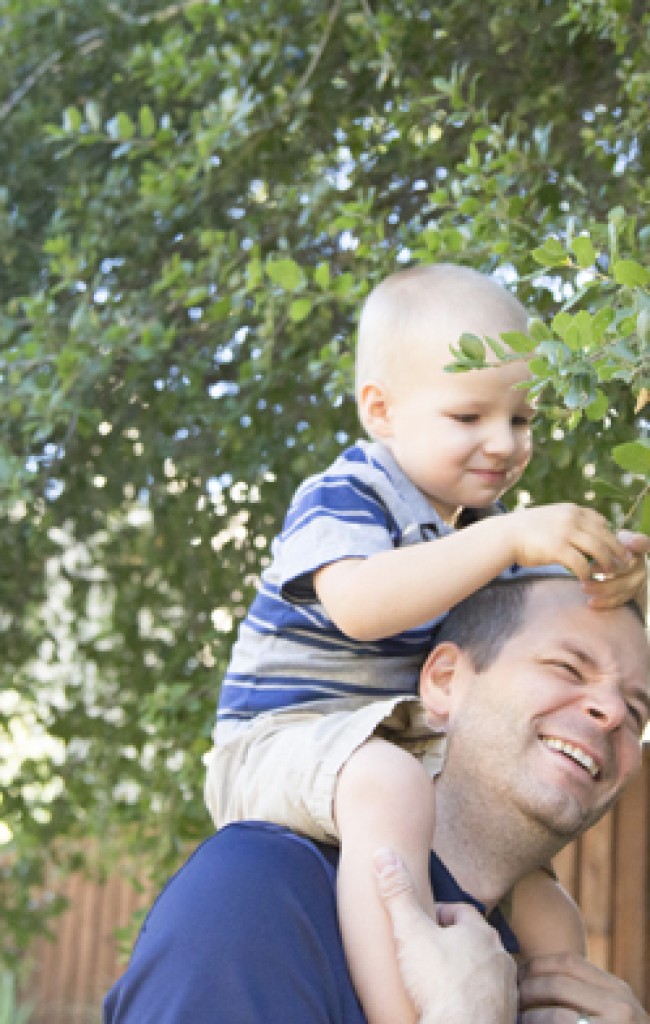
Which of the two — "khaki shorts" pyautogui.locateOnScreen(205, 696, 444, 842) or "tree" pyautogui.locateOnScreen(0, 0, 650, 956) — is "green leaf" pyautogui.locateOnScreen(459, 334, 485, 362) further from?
"tree" pyautogui.locateOnScreen(0, 0, 650, 956)

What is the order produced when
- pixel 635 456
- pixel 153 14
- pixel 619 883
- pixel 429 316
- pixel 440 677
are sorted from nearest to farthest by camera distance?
pixel 635 456 → pixel 440 677 → pixel 429 316 → pixel 153 14 → pixel 619 883

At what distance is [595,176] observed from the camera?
12.5ft

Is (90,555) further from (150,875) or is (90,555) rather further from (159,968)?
(159,968)

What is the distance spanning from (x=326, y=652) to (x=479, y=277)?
62 cm

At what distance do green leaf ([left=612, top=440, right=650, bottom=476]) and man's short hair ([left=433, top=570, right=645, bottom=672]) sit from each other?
0.47 m

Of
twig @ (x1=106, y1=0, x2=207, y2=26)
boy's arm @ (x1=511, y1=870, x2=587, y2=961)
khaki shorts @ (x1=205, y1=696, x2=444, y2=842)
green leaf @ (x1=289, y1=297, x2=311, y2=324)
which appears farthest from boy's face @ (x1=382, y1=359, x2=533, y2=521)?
twig @ (x1=106, y1=0, x2=207, y2=26)

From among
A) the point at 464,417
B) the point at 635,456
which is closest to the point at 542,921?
the point at 464,417

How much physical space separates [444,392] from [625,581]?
378 millimetres

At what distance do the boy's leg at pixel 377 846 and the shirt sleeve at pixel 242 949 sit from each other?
4 cm

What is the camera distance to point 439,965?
1.71 m

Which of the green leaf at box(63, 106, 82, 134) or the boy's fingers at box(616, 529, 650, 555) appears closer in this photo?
the boy's fingers at box(616, 529, 650, 555)

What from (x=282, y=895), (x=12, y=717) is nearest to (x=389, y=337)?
(x=282, y=895)

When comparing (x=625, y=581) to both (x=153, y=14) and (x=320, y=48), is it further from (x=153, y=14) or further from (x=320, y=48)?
(x=153, y=14)

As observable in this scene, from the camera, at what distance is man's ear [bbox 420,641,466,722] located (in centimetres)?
207
